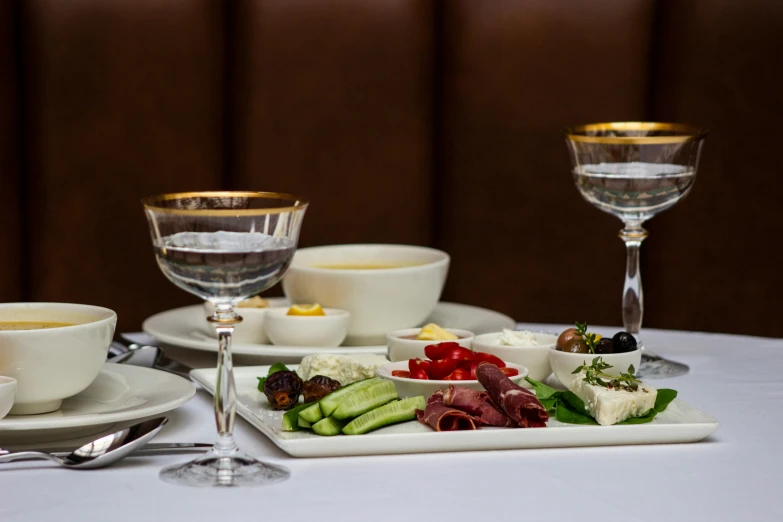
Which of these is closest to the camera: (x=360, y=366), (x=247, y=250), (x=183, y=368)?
(x=247, y=250)

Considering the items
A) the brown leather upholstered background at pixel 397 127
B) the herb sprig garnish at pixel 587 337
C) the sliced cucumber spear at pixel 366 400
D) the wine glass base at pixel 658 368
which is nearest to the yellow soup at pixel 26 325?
the sliced cucumber spear at pixel 366 400

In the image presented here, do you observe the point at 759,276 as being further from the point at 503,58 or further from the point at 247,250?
the point at 247,250

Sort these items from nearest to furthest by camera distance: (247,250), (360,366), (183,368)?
(247,250)
(360,366)
(183,368)

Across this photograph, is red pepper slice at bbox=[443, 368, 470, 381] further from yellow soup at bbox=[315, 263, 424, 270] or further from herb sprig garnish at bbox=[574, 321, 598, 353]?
yellow soup at bbox=[315, 263, 424, 270]

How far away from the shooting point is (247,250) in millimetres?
731

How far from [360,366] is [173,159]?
3.65ft


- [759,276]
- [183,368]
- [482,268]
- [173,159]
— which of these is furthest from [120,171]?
[759,276]

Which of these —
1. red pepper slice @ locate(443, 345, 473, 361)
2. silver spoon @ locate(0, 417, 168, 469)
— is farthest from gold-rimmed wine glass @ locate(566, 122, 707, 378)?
silver spoon @ locate(0, 417, 168, 469)

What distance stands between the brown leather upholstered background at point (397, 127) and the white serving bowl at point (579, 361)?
1.03 m

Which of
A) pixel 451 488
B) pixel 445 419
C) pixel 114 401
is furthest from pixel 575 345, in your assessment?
pixel 114 401

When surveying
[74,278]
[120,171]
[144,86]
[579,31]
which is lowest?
[74,278]

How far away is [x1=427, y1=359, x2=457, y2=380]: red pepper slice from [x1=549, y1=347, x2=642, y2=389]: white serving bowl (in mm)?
119

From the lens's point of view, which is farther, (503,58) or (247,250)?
(503,58)

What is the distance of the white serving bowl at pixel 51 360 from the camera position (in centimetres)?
82
